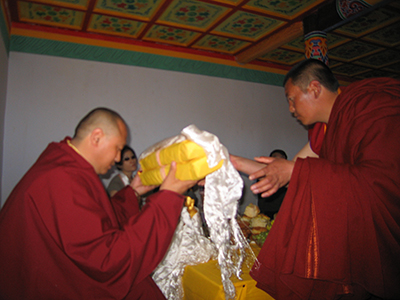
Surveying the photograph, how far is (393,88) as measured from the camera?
1574 millimetres

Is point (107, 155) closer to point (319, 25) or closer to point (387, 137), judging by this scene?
point (387, 137)

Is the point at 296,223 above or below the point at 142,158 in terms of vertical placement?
below

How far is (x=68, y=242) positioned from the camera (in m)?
1.21

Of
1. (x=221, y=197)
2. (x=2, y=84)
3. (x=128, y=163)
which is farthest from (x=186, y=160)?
(x=2, y=84)

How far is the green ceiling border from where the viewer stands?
14.1ft

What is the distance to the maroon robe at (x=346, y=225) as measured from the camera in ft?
4.42

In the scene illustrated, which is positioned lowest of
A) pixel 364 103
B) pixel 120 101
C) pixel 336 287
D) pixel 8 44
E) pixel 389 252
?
pixel 336 287

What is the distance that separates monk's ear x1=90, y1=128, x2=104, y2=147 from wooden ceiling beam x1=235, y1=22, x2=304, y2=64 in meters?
3.63

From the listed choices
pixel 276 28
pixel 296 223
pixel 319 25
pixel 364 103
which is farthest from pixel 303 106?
pixel 276 28

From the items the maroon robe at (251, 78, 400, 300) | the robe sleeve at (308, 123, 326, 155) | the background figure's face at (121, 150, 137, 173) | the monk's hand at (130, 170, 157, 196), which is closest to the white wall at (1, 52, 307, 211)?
the background figure's face at (121, 150, 137, 173)

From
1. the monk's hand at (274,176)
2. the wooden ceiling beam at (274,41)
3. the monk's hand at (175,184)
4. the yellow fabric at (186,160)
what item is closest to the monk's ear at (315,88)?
the monk's hand at (274,176)

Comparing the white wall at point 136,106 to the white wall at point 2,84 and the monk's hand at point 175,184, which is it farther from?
the monk's hand at point 175,184

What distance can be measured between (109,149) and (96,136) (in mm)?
86

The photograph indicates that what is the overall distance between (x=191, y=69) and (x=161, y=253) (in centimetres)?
438
